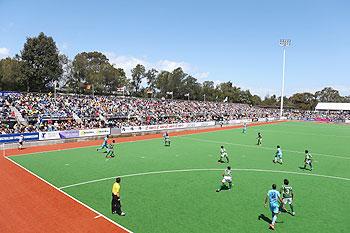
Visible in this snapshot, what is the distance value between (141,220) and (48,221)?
12.4 feet

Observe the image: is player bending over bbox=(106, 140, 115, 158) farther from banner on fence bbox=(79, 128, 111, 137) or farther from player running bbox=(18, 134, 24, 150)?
banner on fence bbox=(79, 128, 111, 137)

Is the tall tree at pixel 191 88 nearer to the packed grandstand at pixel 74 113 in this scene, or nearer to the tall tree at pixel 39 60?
the packed grandstand at pixel 74 113

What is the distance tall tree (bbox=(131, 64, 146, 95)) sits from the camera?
4680 inches

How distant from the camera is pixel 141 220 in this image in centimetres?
1173

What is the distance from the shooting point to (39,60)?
63250mm

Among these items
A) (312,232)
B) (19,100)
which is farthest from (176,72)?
(312,232)

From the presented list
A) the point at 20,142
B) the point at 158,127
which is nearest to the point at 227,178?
the point at 20,142

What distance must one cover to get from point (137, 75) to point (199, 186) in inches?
4181

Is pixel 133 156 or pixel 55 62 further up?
pixel 55 62

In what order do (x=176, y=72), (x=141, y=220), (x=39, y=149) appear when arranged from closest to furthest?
(x=141, y=220)
(x=39, y=149)
(x=176, y=72)

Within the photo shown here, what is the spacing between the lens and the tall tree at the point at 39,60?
206 feet

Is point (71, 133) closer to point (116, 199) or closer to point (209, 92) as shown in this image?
Answer: point (116, 199)

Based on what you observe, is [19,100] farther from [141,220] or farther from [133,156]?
[141,220]

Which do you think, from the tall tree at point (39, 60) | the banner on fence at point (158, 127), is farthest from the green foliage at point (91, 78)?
the banner on fence at point (158, 127)
